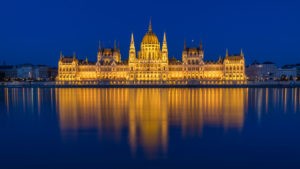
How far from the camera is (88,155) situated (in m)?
13.0

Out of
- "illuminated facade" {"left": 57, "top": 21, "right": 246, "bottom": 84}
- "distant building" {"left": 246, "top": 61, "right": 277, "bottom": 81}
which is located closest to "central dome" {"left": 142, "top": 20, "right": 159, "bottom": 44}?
"illuminated facade" {"left": 57, "top": 21, "right": 246, "bottom": 84}

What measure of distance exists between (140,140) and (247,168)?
5.18m

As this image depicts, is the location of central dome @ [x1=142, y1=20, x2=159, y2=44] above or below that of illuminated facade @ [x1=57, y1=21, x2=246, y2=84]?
above

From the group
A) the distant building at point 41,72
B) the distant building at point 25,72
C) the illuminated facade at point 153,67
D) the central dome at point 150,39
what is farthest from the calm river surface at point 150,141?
the distant building at point 41,72

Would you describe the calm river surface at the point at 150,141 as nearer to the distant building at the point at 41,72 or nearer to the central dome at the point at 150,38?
the central dome at the point at 150,38

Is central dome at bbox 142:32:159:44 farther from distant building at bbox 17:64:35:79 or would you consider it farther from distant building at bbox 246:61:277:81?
distant building at bbox 17:64:35:79

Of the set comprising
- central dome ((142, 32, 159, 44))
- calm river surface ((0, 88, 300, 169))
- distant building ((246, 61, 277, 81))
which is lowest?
calm river surface ((0, 88, 300, 169))

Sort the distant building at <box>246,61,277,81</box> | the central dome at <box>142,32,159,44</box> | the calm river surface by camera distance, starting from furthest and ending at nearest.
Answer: the distant building at <box>246,61,277,81</box>
the central dome at <box>142,32,159,44</box>
the calm river surface

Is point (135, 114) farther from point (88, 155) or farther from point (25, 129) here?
point (88, 155)

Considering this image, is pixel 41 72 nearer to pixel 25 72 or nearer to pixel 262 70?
pixel 25 72

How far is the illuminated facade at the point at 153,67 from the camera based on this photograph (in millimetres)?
103125

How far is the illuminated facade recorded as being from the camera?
10312 centimetres

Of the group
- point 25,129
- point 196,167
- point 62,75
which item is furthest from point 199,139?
point 62,75

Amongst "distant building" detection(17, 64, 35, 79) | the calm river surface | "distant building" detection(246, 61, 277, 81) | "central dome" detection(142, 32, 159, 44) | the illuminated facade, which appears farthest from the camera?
"distant building" detection(17, 64, 35, 79)
